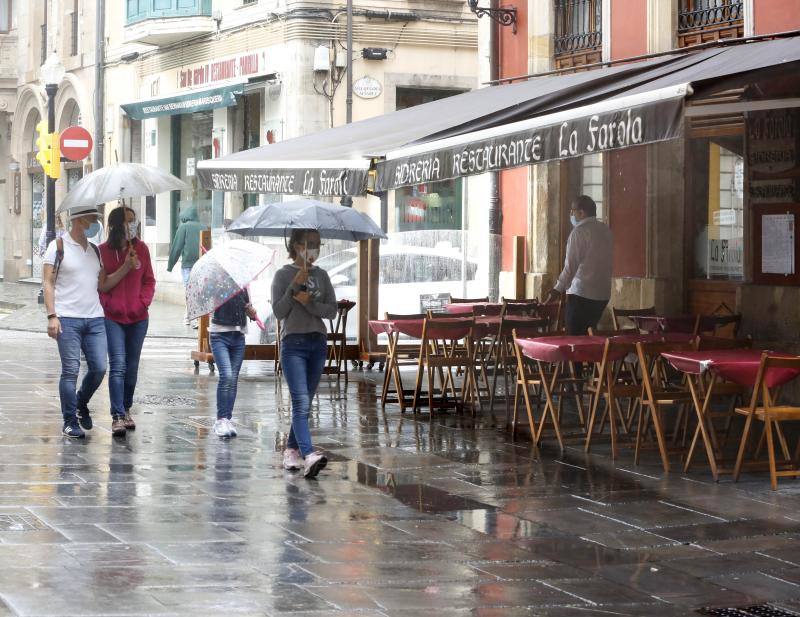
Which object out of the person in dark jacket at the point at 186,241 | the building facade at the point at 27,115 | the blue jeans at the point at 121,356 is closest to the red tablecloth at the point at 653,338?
the blue jeans at the point at 121,356

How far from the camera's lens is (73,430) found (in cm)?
1114

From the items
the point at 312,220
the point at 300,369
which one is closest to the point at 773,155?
the point at 312,220

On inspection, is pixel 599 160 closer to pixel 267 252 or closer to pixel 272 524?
pixel 267 252

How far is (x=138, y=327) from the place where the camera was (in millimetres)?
11562

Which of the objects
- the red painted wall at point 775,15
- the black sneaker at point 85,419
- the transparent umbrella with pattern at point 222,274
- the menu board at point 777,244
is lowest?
the black sneaker at point 85,419

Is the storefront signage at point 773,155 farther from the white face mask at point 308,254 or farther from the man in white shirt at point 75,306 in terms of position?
the man in white shirt at point 75,306

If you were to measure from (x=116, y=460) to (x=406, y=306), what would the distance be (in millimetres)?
7622

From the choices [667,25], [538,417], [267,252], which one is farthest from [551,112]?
[667,25]

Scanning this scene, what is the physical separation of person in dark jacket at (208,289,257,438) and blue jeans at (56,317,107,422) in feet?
2.76

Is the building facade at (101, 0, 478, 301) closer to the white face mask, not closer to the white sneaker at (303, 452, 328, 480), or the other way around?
the white face mask

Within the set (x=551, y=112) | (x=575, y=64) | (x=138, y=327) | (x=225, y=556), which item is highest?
(x=575, y=64)

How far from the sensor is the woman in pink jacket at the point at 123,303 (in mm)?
11383

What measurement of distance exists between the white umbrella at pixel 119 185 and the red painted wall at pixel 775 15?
5.49m

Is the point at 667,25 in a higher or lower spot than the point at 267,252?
higher
